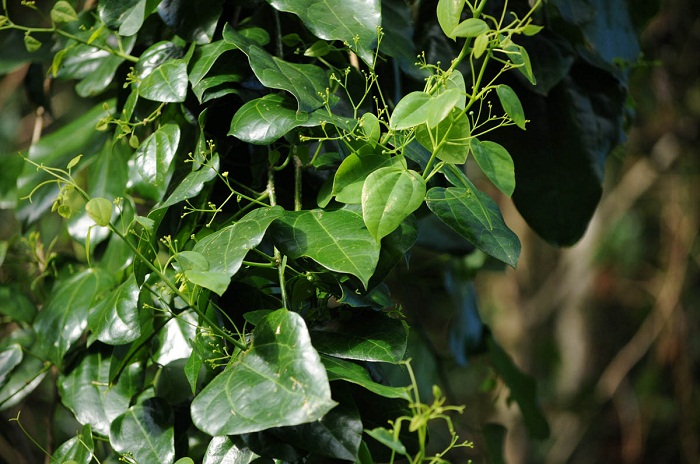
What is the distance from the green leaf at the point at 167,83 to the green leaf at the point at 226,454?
22 centimetres

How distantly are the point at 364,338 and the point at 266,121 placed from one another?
0.48 feet

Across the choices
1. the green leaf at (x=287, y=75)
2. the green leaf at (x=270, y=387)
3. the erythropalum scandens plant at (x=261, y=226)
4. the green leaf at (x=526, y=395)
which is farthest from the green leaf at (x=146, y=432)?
the green leaf at (x=526, y=395)

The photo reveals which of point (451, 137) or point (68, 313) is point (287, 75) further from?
point (68, 313)

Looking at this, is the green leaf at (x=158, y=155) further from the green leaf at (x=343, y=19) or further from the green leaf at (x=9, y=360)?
the green leaf at (x=9, y=360)

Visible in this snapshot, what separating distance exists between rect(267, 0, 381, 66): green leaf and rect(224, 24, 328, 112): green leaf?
1.2 inches

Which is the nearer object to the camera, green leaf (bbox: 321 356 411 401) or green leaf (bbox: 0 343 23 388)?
green leaf (bbox: 321 356 411 401)

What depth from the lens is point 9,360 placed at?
0.61m

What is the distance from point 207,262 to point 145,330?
152mm

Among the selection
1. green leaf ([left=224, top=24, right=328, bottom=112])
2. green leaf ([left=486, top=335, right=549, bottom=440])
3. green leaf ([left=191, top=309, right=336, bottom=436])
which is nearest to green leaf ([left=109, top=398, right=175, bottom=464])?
green leaf ([left=191, top=309, right=336, bottom=436])

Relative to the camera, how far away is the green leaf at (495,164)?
1.38 ft

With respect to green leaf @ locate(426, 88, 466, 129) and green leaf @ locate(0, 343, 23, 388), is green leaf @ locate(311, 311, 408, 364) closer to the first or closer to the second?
green leaf @ locate(426, 88, 466, 129)

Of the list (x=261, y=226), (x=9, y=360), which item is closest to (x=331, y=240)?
(x=261, y=226)

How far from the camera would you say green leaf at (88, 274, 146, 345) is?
1.51 feet

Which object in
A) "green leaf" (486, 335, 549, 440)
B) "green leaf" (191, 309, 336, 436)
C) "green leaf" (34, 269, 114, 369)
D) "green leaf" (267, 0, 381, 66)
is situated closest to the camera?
"green leaf" (191, 309, 336, 436)
